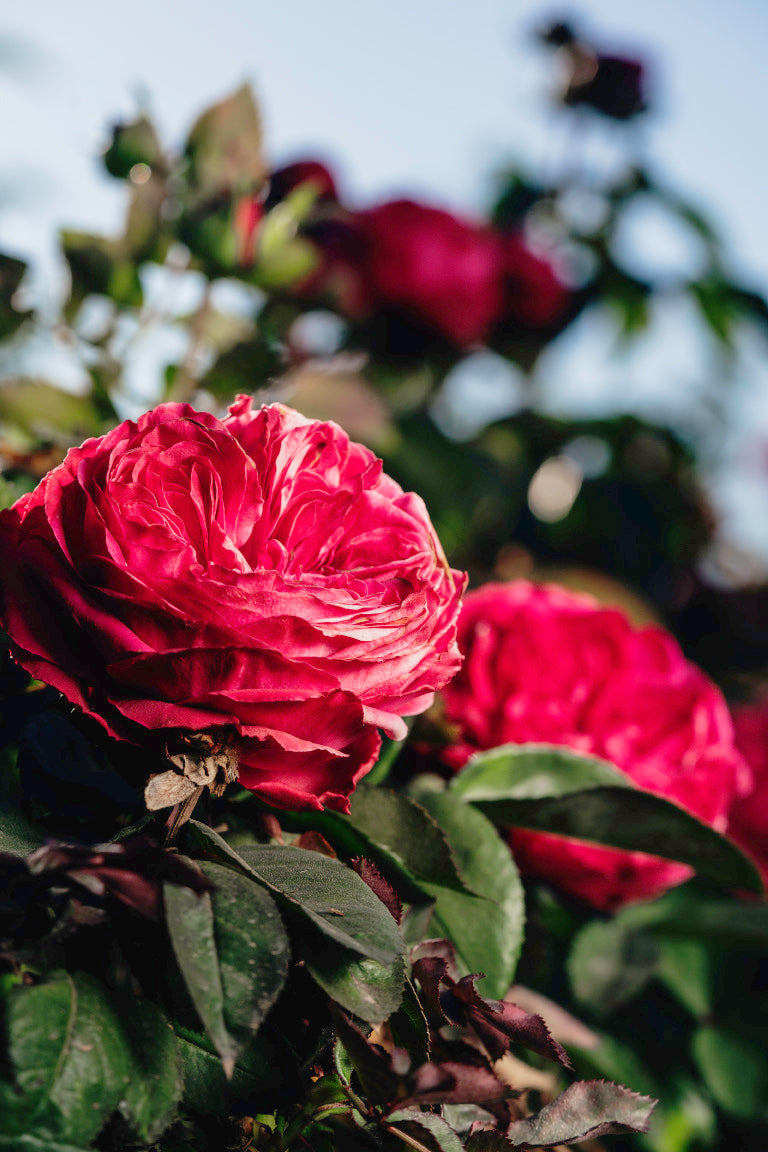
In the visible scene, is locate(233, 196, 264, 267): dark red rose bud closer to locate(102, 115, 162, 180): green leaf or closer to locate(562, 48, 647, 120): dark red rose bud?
locate(102, 115, 162, 180): green leaf

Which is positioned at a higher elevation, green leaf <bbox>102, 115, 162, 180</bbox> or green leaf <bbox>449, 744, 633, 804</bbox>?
green leaf <bbox>102, 115, 162, 180</bbox>

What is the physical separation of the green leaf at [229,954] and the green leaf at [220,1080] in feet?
0.16

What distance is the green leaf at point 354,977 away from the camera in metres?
0.23

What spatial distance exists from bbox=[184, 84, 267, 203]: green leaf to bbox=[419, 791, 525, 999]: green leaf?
0.43 meters

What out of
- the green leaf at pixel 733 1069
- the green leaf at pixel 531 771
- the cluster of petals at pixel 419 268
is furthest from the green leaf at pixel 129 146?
the green leaf at pixel 733 1069

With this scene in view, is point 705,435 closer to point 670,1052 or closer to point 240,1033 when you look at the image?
point 670,1052

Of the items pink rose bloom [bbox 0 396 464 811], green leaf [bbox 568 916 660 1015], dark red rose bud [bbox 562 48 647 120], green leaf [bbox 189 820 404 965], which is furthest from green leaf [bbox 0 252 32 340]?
dark red rose bud [bbox 562 48 647 120]

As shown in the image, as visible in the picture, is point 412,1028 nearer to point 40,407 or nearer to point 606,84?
point 40,407

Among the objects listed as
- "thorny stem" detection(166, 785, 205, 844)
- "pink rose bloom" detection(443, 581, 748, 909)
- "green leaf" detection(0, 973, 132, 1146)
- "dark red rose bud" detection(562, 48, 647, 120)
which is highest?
"dark red rose bud" detection(562, 48, 647, 120)

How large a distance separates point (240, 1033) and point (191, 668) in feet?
0.30

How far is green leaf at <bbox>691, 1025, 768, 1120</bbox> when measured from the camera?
61cm

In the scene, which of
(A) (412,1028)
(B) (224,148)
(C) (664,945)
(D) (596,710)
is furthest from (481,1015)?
(B) (224,148)

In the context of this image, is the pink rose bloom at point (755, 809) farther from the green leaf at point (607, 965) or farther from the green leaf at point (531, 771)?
the green leaf at point (531, 771)

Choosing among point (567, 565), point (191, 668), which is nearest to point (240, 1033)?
point (191, 668)
